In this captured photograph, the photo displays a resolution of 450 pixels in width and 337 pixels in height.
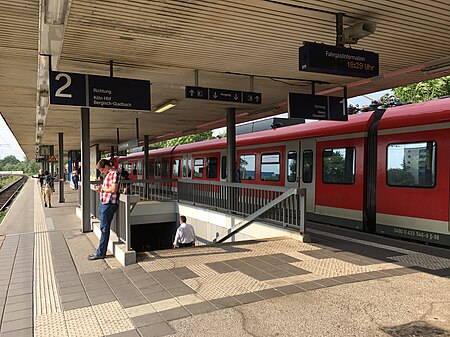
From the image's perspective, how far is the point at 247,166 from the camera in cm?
1391

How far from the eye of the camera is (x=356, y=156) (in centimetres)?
909

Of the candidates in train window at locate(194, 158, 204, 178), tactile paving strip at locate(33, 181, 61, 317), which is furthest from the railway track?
tactile paving strip at locate(33, 181, 61, 317)

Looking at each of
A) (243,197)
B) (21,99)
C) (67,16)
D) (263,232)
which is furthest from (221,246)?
(21,99)

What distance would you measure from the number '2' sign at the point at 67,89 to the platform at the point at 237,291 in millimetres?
2918

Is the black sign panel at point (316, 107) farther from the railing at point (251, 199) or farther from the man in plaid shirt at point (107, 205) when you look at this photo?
the man in plaid shirt at point (107, 205)

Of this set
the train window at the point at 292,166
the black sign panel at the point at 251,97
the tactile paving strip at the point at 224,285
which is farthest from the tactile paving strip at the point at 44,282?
the train window at the point at 292,166

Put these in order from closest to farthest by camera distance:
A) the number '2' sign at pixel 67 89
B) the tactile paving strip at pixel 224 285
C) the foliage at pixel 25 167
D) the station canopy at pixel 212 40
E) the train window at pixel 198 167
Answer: the tactile paving strip at pixel 224 285
the station canopy at pixel 212 40
the number '2' sign at pixel 67 89
the train window at pixel 198 167
the foliage at pixel 25 167

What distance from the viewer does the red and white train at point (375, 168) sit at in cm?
723

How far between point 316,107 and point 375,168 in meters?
2.08

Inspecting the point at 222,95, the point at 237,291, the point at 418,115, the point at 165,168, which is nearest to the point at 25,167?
the point at 165,168

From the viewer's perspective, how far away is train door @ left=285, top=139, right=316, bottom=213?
1059 cm

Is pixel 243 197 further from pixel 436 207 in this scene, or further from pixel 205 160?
pixel 205 160

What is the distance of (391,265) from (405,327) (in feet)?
7.61

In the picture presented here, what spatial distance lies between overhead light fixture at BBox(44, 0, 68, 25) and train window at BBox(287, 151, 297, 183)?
7.61m
